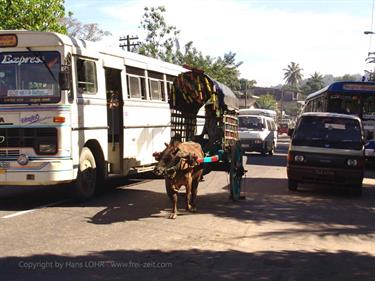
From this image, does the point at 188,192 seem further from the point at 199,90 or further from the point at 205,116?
the point at 205,116

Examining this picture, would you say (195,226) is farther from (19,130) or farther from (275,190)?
(275,190)

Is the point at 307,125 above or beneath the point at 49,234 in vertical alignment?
above

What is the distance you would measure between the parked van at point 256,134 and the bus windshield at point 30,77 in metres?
16.6

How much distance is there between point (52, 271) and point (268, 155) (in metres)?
23.1

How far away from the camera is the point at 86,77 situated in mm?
10281

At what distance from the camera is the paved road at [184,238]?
5.96 m

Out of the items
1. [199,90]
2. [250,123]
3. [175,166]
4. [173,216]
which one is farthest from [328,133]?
[250,123]

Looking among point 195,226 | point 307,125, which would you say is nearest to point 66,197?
point 195,226

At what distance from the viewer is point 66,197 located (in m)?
11.1

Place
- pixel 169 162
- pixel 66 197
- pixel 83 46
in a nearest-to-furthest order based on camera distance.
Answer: pixel 169 162
pixel 83 46
pixel 66 197

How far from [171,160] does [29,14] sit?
1311 centimetres

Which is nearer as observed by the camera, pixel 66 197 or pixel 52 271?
pixel 52 271

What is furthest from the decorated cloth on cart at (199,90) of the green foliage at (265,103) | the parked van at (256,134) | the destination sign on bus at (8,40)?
the green foliage at (265,103)

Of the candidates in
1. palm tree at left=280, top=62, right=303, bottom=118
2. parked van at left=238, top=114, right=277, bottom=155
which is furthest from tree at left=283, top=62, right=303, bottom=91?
parked van at left=238, top=114, right=277, bottom=155
